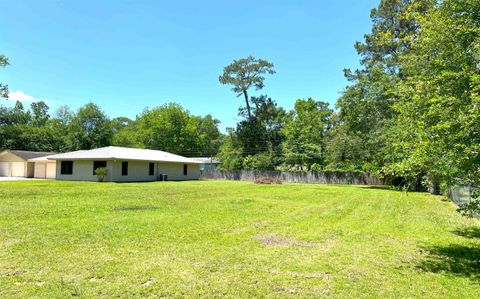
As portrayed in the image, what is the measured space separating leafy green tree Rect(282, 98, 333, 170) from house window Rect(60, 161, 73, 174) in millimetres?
22782

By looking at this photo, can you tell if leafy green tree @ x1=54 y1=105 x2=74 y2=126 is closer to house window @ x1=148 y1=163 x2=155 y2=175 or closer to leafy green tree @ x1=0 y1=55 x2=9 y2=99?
house window @ x1=148 y1=163 x2=155 y2=175

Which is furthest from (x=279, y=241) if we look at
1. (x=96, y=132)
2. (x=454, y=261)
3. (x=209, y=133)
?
(x=209, y=133)

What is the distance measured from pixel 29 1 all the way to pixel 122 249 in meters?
15.4

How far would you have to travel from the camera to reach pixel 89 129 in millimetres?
54625

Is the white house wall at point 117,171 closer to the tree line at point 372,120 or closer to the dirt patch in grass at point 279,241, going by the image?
the tree line at point 372,120

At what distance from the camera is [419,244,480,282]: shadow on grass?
16.6ft

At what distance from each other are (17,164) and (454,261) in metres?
39.6

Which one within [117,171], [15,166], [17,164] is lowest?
[117,171]

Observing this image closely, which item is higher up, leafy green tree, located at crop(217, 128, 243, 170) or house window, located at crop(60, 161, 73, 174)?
leafy green tree, located at crop(217, 128, 243, 170)

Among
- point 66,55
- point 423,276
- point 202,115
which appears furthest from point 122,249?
point 202,115

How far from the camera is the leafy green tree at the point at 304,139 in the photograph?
1505 inches

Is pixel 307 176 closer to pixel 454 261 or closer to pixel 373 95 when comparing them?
pixel 373 95

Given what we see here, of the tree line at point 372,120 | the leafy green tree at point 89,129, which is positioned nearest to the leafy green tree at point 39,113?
the tree line at point 372,120

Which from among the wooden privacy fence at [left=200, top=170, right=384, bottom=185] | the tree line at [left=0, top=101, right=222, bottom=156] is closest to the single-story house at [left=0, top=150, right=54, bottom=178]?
the tree line at [left=0, top=101, right=222, bottom=156]
